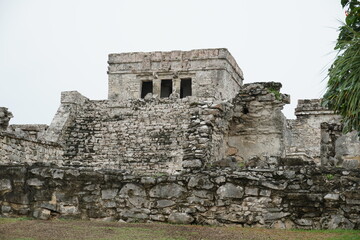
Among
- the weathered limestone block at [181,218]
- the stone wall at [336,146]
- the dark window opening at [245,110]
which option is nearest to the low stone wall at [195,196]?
the weathered limestone block at [181,218]

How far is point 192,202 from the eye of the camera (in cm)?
574

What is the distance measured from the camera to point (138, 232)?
17.0 ft

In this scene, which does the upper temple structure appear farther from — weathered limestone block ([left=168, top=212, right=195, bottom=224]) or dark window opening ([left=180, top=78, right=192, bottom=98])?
weathered limestone block ([left=168, top=212, right=195, bottom=224])

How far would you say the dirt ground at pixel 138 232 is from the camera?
16.2 ft

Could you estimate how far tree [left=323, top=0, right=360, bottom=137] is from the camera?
488cm

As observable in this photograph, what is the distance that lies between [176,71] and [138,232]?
18786 millimetres

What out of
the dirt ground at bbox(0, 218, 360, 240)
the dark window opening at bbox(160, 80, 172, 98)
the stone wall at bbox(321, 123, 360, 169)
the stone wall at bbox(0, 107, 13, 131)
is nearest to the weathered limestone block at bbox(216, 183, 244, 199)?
the dirt ground at bbox(0, 218, 360, 240)

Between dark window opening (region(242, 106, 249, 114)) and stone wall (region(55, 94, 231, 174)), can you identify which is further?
stone wall (region(55, 94, 231, 174))

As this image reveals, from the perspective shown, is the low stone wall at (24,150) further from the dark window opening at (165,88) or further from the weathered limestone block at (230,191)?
the dark window opening at (165,88)

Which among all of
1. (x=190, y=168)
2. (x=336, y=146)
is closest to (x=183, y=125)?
(x=336, y=146)

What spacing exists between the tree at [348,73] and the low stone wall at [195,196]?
2.56ft

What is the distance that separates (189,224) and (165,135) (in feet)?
29.9

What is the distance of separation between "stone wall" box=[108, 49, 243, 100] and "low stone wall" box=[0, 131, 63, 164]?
448 inches

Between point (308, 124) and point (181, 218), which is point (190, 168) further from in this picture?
point (308, 124)
